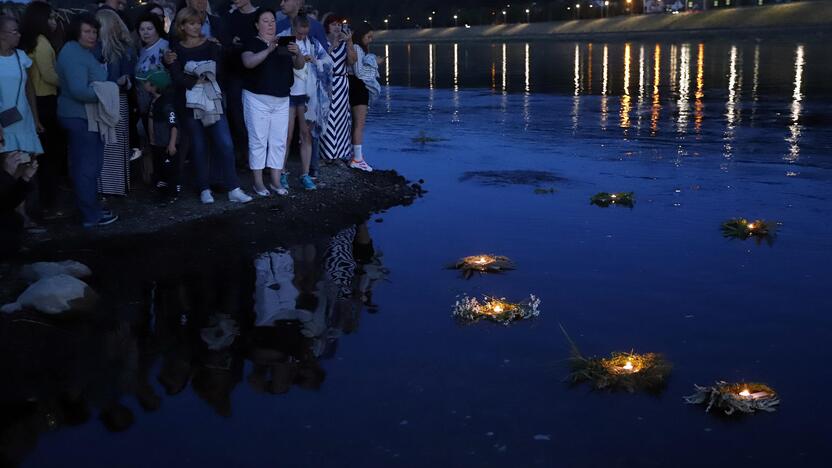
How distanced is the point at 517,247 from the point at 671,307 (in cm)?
201

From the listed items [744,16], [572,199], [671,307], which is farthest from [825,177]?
[744,16]

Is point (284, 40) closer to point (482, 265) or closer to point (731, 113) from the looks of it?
point (482, 265)

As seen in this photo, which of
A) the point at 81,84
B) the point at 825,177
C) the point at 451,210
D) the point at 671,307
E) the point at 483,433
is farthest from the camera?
the point at 825,177

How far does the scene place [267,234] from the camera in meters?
8.90

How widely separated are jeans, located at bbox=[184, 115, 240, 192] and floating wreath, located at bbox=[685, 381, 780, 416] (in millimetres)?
5655

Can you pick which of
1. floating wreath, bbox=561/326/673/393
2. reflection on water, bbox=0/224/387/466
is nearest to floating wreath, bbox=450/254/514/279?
reflection on water, bbox=0/224/387/466

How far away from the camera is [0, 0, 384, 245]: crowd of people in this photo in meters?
8.24

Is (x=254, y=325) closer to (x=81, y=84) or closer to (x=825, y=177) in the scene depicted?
(x=81, y=84)

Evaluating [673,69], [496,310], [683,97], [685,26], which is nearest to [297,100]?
[496,310]

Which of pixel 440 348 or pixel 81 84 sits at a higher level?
pixel 81 84

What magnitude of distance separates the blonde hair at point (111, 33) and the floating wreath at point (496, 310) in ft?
14.0

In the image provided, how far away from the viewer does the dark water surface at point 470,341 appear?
4816 millimetres

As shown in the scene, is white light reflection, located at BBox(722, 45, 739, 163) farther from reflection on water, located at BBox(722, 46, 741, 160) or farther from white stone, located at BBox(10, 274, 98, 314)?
white stone, located at BBox(10, 274, 98, 314)

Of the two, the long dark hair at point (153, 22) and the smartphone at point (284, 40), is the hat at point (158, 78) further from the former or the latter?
the smartphone at point (284, 40)
